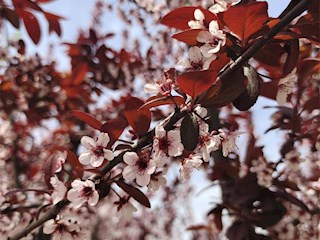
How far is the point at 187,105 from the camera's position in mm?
→ 756

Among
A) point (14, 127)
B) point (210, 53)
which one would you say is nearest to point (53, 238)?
point (210, 53)

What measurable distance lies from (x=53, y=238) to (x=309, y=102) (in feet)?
2.76

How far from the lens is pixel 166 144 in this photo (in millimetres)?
756

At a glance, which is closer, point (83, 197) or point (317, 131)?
point (83, 197)

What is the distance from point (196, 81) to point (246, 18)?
0.15 m

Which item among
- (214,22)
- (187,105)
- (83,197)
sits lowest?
(83,197)

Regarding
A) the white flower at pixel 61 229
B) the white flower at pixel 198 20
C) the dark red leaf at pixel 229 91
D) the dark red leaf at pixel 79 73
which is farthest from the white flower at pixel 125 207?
the dark red leaf at pixel 79 73

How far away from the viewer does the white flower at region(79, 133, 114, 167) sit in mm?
810

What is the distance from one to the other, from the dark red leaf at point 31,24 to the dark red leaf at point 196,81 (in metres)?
0.67

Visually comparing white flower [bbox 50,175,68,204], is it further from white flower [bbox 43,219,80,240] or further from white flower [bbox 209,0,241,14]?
white flower [bbox 209,0,241,14]

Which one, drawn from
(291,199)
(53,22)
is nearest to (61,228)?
(291,199)

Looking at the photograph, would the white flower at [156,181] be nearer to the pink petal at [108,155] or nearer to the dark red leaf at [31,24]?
the pink petal at [108,155]

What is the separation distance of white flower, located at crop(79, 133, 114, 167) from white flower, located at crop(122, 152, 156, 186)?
0.14ft

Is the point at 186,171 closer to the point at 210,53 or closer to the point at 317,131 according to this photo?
the point at 210,53
